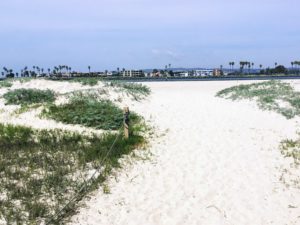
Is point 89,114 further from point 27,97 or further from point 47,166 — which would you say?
point 27,97

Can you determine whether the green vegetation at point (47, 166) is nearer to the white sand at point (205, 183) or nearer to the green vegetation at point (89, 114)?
the white sand at point (205, 183)

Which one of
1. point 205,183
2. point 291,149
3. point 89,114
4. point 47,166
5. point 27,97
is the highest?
point 27,97

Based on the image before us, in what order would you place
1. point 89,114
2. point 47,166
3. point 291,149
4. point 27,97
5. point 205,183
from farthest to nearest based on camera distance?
point 27,97 → point 89,114 → point 291,149 → point 47,166 → point 205,183

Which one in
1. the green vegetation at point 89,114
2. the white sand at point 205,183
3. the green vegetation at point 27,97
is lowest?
the white sand at point 205,183

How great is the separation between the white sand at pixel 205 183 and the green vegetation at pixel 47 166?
2.26ft

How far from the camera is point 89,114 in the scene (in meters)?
20.2

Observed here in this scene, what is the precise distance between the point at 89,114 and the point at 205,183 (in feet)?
30.6

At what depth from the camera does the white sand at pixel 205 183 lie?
1013cm

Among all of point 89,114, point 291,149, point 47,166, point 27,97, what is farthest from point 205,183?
point 27,97

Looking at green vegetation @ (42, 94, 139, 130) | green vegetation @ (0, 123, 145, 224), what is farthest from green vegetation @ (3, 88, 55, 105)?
green vegetation @ (0, 123, 145, 224)

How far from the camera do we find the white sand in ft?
33.2

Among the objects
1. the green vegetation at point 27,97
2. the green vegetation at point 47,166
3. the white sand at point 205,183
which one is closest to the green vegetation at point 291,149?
the white sand at point 205,183

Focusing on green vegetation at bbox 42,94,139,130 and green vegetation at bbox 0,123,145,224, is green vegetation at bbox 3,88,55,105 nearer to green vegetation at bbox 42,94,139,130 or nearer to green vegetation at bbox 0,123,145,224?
green vegetation at bbox 42,94,139,130

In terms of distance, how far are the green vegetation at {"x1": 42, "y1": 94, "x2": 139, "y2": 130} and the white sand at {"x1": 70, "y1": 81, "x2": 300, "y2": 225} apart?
210cm
